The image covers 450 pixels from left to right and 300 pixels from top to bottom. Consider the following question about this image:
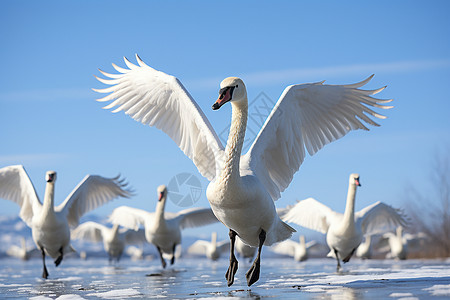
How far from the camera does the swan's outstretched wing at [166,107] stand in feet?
30.7

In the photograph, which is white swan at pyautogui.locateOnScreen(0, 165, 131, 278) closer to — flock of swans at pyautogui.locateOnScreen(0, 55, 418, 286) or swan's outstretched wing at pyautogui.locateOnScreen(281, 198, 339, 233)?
flock of swans at pyautogui.locateOnScreen(0, 55, 418, 286)

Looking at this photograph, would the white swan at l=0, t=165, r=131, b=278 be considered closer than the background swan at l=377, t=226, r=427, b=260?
Yes

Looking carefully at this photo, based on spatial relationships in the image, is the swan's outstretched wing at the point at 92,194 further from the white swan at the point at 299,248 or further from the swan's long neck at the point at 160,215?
the white swan at the point at 299,248

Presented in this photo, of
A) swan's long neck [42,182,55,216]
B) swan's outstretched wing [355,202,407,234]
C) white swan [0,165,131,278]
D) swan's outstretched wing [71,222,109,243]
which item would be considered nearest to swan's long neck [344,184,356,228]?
swan's outstretched wing [355,202,407,234]

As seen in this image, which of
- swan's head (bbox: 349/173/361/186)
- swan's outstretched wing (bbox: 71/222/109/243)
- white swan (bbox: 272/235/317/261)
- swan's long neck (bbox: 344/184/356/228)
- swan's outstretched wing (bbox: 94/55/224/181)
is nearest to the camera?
swan's outstretched wing (bbox: 94/55/224/181)

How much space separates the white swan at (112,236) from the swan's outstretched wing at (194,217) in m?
6.44

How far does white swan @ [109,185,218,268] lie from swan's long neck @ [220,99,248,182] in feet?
32.0

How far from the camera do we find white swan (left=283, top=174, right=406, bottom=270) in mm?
14320

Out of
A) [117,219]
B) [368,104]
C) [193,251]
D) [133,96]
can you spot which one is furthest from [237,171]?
[193,251]

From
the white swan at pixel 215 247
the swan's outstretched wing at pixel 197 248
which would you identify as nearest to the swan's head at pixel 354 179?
the white swan at pixel 215 247

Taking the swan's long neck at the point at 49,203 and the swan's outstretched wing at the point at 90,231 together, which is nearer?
the swan's long neck at the point at 49,203

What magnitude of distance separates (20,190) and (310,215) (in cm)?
796

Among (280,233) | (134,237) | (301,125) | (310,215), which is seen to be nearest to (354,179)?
(310,215)

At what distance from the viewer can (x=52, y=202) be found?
13984mm
